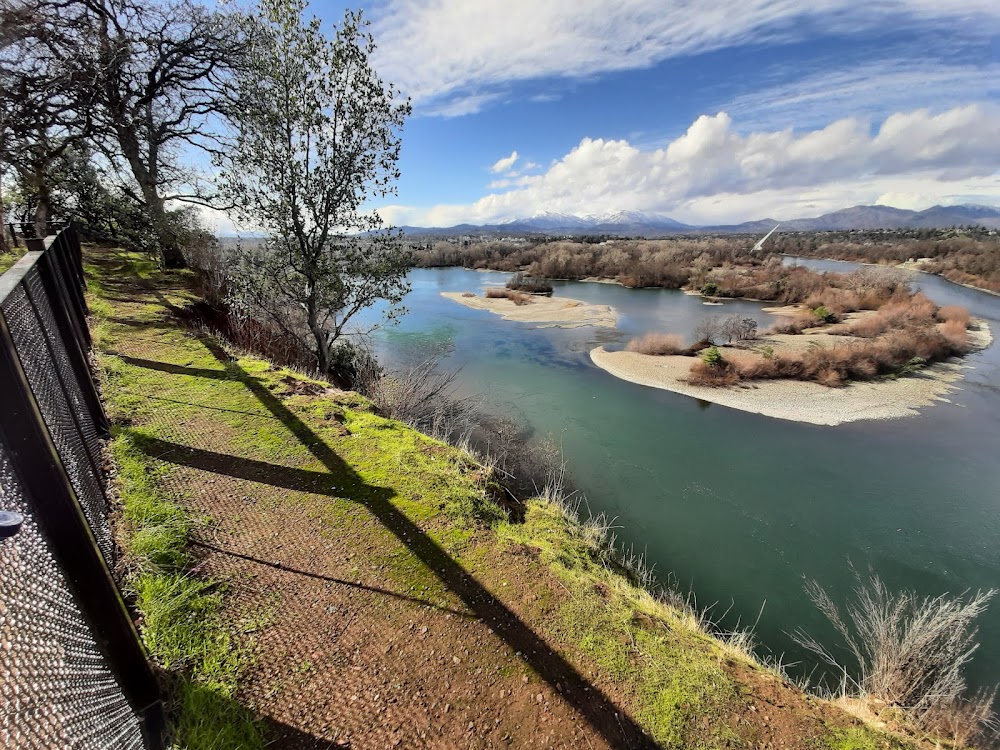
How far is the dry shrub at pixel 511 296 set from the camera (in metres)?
40.8

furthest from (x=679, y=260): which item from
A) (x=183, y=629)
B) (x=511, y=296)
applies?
(x=183, y=629)

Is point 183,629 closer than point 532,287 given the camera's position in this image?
Yes

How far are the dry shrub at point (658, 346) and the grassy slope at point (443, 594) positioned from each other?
18869 millimetres

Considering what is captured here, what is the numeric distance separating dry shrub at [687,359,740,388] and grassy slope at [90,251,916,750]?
1506 centimetres

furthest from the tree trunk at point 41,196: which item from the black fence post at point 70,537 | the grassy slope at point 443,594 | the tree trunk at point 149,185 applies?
the black fence post at point 70,537

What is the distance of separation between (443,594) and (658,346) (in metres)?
23.0

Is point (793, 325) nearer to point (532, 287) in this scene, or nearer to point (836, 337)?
point (836, 337)

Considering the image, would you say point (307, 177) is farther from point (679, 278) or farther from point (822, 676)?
point (679, 278)

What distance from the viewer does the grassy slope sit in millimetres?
3416

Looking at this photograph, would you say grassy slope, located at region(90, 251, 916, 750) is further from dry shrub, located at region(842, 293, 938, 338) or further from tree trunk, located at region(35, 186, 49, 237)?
dry shrub, located at region(842, 293, 938, 338)

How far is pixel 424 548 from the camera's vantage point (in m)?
5.07

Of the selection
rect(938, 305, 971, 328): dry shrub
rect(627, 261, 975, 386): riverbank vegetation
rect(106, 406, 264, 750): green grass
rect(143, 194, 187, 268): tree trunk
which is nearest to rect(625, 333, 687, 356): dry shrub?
rect(627, 261, 975, 386): riverbank vegetation

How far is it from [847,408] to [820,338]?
11287 millimetres

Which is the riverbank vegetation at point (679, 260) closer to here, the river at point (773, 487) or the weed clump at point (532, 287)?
the weed clump at point (532, 287)
